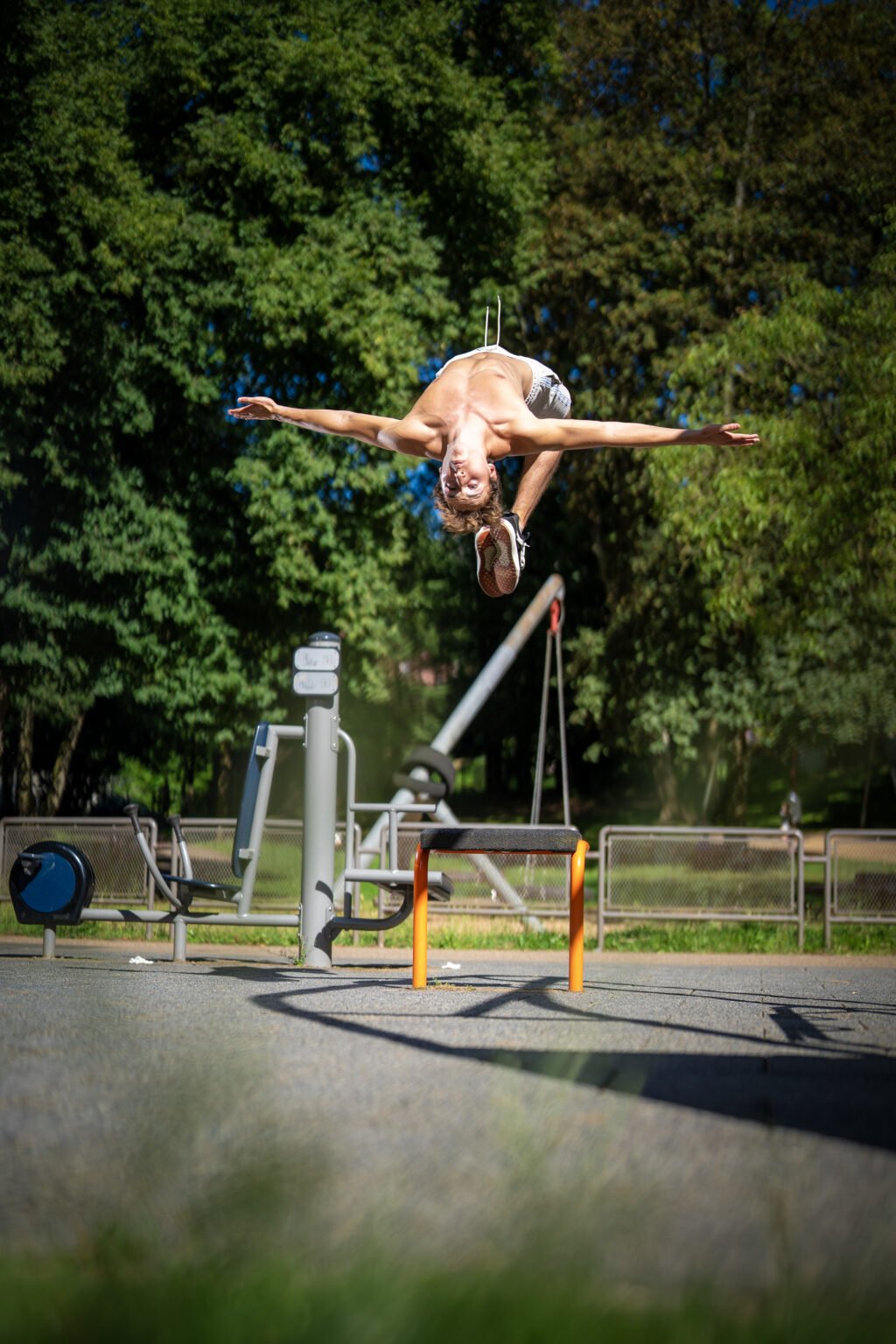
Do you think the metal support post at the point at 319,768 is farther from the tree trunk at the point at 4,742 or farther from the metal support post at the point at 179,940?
the tree trunk at the point at 4,742

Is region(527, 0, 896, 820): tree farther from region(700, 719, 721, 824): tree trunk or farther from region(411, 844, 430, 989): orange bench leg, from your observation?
region(411, 844, 430, 989): orange bench leg

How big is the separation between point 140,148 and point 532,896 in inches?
577

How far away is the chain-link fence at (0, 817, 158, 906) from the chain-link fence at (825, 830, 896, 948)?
7215 millimetres

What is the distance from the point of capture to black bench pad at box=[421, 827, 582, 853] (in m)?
7.82

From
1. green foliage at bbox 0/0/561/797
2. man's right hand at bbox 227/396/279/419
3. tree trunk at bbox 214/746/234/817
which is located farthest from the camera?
tree trunk at bbox 214/746/234/817

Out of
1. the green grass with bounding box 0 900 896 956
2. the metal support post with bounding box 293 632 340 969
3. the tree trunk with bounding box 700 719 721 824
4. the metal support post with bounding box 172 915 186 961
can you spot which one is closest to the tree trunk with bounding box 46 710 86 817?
the green grass with bounding box 0 900 896 956

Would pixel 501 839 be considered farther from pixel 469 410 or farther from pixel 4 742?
pixel 4 742

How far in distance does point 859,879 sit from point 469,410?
8.18 metres

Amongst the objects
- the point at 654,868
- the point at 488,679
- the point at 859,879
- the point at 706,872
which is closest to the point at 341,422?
the point at 654,868

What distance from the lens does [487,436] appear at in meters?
7.23

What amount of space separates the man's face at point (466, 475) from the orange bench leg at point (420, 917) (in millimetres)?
2208

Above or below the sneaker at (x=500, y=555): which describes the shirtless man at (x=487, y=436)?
above

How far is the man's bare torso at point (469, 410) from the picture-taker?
7.25m

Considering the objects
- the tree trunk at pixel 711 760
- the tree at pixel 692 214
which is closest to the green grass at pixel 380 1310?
the tree at pixel 692 214
